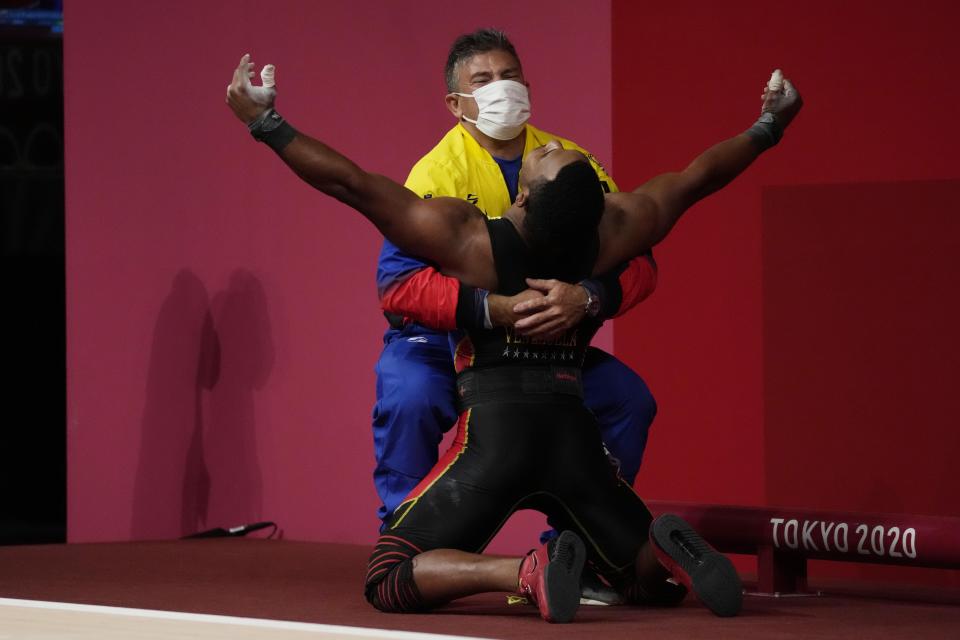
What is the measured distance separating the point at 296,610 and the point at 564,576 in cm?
61

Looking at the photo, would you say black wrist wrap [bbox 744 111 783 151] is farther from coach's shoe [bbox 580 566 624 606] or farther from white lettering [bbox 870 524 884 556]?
coach's shoe [bbox 580 566 624 606]

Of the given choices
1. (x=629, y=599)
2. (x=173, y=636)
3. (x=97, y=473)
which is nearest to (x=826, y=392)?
(x=629, y=599)

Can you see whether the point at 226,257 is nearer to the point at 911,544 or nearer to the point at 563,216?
the point at 563,216

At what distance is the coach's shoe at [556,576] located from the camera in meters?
2.67

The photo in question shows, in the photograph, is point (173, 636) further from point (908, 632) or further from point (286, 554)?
point (286, 554)

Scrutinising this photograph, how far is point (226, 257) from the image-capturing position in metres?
5.23

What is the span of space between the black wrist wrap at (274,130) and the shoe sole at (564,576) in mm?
901

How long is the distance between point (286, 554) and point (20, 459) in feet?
7.03

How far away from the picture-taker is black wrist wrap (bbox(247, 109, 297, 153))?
295 centimetres

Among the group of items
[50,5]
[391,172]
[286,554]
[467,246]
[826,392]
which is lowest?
[286,554]

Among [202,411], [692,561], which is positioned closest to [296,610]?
[692,561]

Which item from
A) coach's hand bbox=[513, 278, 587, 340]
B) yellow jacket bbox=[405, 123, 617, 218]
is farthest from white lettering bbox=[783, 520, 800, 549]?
yellow jacket bbox=[405, 123, 617, 218]

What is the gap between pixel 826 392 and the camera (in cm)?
386

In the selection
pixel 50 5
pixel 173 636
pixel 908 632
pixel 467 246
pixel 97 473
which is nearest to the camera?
pixel 173 636
